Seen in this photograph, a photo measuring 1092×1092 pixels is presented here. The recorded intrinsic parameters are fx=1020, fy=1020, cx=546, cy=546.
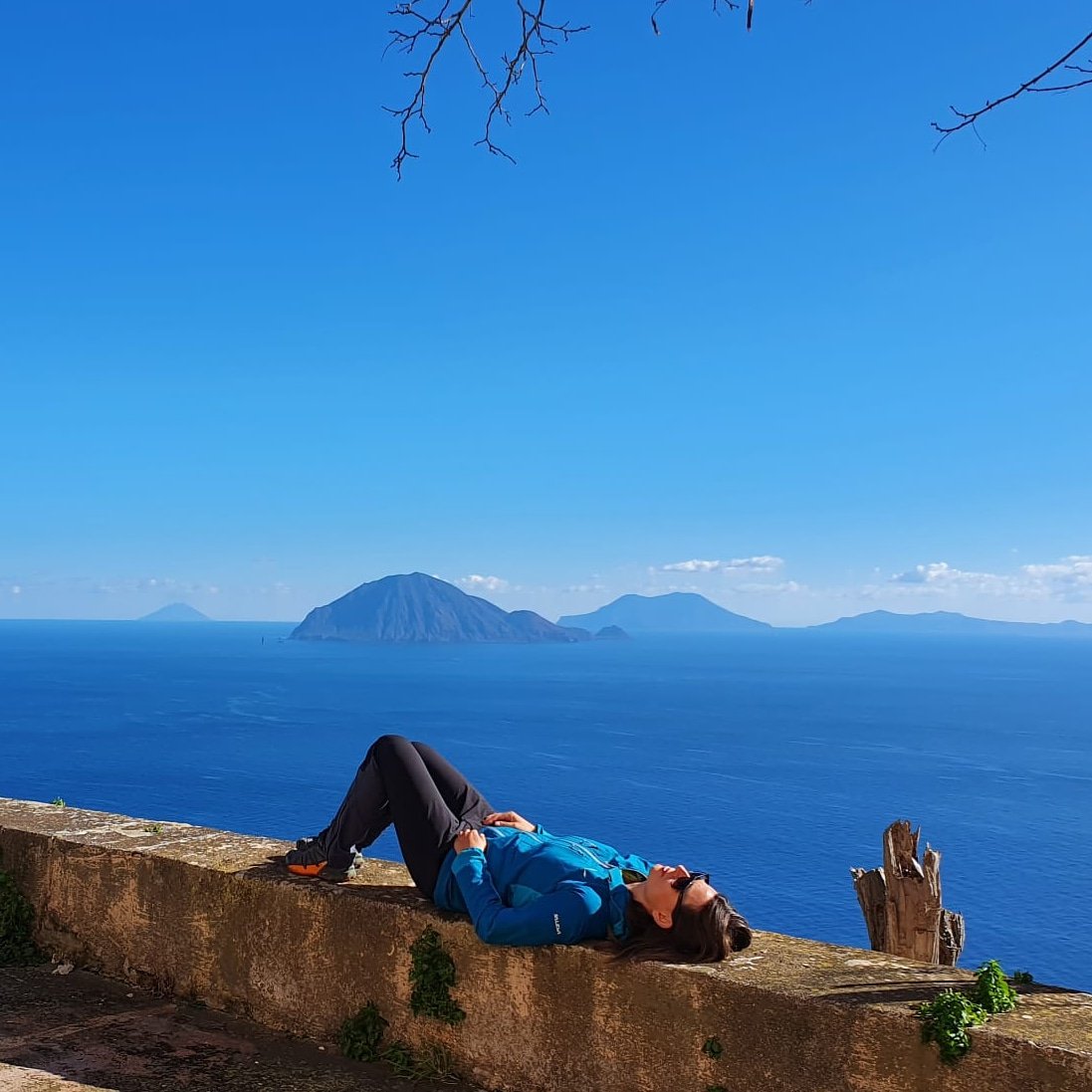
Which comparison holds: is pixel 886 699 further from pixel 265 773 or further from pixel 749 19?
pixel 749 19

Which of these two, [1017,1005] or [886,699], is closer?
[1017,1005]

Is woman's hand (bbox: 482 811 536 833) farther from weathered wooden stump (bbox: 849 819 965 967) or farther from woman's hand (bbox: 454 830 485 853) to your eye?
weathered wooden stump (bbox: 849 819 965 967)

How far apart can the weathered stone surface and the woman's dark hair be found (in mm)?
63

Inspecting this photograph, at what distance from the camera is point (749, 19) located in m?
3.23

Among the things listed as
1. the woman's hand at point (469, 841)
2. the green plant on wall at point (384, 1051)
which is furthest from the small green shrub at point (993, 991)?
the green plant on wall at point (384, 1051)

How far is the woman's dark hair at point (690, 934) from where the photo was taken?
12.4ft

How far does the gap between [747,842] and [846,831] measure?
8.01 m

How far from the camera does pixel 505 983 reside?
13.5ft

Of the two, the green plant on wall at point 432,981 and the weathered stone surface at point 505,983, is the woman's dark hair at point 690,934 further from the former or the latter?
the green plant on wall at point 432,981

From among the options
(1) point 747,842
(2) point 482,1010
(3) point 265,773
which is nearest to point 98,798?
(3) point 265,773

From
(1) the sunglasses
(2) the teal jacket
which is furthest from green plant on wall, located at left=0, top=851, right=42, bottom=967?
(1) the sunglasses

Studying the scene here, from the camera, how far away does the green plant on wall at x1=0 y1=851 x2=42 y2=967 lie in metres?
5.32

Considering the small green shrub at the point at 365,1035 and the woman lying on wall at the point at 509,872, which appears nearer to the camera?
the woman lying on wall at the point at 509,872

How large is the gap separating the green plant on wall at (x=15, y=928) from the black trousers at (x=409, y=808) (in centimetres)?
183
